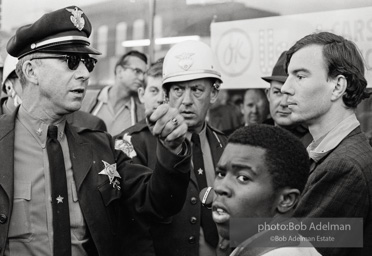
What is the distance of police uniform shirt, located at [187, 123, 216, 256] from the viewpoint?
3522mm

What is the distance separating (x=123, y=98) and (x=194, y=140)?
2344mm

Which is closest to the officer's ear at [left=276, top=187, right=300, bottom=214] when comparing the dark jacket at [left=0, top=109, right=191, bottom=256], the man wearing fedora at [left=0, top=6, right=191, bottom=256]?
the man wearing fedora at [left=0, top=6, right=191, bottom=256]

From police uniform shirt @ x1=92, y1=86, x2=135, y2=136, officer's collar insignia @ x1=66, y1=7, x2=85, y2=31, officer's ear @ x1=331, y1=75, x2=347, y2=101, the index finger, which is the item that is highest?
officer's collar insignia @ x1=66, y1=7, x2=85, y2=31

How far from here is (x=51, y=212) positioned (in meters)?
2.94

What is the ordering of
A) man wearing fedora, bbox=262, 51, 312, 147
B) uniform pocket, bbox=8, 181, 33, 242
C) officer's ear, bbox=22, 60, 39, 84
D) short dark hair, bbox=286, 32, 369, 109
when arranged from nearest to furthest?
uniform pocket, bbox=8, 181, 33, 242 < short dark hair, bbox=286, 32, 369, 109 < officer's ear, bbox=22, 60, 39, 84 < man wearing fedora, bbox=262, 51, 312, 147

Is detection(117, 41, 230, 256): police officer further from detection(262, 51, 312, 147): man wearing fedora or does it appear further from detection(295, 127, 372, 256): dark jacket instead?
detection(295, 127, 372, 256): dark jacket

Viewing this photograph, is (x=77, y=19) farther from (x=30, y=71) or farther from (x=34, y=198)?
(x=34, y=198)

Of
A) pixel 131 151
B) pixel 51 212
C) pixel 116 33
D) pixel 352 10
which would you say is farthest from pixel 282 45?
pixel 51 212

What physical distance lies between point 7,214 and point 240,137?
1226mm

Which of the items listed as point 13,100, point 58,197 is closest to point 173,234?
point 58,197

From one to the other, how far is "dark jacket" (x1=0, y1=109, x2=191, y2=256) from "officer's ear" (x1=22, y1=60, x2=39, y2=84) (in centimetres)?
20

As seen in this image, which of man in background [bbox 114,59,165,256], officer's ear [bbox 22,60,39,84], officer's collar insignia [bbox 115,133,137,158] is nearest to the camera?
officer's ear [bbox 22,60,39,84]

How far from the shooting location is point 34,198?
2943 millimetres

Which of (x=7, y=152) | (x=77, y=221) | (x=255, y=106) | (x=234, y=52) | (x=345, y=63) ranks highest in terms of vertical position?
(x=234, y=52)
